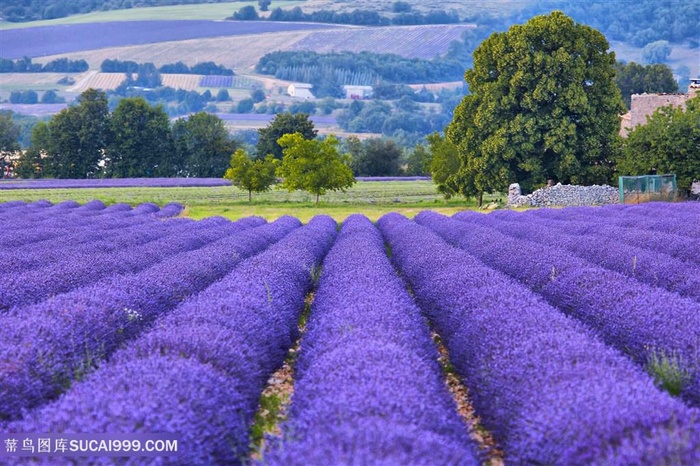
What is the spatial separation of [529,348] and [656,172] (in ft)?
99.7

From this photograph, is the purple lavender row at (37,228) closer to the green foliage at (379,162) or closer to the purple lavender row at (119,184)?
the purple lavender row at (119,184)

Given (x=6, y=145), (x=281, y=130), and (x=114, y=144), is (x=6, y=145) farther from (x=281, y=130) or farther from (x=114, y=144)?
(x=281, y=130)

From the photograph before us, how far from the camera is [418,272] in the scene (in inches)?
478

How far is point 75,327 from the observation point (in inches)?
270

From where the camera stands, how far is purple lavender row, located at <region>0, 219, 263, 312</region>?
902 centimetres

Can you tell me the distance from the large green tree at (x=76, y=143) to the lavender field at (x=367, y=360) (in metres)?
60.9

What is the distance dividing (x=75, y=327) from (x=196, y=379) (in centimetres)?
226

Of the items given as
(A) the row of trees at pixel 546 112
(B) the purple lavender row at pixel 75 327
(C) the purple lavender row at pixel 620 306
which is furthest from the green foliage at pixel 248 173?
(B) the purple lavender row at pixel 75 327

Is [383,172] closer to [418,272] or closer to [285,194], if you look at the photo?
[285,194]

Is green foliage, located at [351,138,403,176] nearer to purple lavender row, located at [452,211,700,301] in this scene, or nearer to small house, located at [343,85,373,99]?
purple lavender row, located at [452,211,700,301]

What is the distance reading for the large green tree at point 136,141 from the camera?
70438 mm

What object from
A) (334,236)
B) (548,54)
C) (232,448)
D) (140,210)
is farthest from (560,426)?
(548,54)

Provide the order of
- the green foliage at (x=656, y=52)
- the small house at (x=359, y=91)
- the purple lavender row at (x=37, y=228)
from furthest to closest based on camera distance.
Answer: the green foliage at (x=656, y=52) → the small house at (x=359, y=91) → the purple lavender row at (x=37, y=228)

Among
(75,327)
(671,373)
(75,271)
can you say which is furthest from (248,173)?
(671,373)
